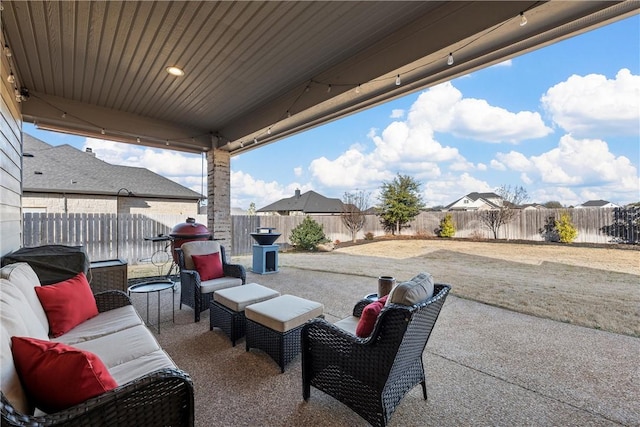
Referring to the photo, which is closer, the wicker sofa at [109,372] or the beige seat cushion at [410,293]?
the wicker sofa at [109,372]

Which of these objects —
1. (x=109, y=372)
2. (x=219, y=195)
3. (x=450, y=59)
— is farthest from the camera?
(x=219, y=195)

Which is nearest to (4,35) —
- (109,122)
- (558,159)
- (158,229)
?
(109,122)

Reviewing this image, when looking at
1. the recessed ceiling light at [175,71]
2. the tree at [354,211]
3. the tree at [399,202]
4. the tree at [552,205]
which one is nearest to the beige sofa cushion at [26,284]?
the recessed ceiling light at [175,71]

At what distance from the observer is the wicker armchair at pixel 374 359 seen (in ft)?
4.90

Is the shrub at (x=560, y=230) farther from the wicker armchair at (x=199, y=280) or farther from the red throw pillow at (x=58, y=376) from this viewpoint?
the red throw pillow at (x=58, y=376)

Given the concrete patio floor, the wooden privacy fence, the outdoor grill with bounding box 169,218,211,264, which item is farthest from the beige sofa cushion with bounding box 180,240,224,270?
the wooden privacy fence

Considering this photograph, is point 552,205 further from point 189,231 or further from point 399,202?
point 189,231

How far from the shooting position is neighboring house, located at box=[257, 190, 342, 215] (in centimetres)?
1862

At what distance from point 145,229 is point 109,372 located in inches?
271

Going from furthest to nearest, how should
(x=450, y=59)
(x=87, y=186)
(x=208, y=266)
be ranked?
(x=87, y=186) < (x=208, y=266) < (x=450, y=59)

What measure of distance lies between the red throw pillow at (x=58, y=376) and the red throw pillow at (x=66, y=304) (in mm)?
1176

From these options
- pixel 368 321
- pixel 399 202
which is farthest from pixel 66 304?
pixel 399 202

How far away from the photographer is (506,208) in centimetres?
845

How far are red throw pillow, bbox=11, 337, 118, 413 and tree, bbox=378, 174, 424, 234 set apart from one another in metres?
11.3
